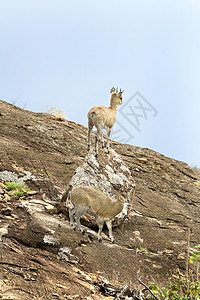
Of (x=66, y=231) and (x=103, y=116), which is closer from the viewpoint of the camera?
(x=66, y=231)

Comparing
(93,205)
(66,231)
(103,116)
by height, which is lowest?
(66,231)

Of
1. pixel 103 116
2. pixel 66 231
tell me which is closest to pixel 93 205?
pixel 66 231

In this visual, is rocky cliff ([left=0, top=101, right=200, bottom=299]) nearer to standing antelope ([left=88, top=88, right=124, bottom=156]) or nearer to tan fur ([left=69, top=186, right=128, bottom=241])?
tan fur ([left=69, top=186, right=128, bottom=241])

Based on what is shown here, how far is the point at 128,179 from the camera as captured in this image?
1234cm

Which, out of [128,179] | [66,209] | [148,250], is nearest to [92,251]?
[66,209]

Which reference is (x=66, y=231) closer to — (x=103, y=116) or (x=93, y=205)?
(x=93, y=205)

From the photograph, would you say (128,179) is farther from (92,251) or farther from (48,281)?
(48,281)

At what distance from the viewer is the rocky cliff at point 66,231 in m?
6.73

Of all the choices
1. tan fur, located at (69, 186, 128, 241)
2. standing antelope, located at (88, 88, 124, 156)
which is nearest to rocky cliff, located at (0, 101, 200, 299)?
tan fur, located at (69, 186, 128, 241)

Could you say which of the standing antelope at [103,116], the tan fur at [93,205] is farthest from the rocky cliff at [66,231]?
the standing antelope at [103,116]

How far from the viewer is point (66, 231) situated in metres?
8.80

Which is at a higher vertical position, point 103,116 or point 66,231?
point 103,116

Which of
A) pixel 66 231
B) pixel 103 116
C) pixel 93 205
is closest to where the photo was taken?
pixel 66 231

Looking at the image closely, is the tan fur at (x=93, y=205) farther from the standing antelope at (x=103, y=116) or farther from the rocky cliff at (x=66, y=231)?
the standing antelope at (x=103, y=116)
